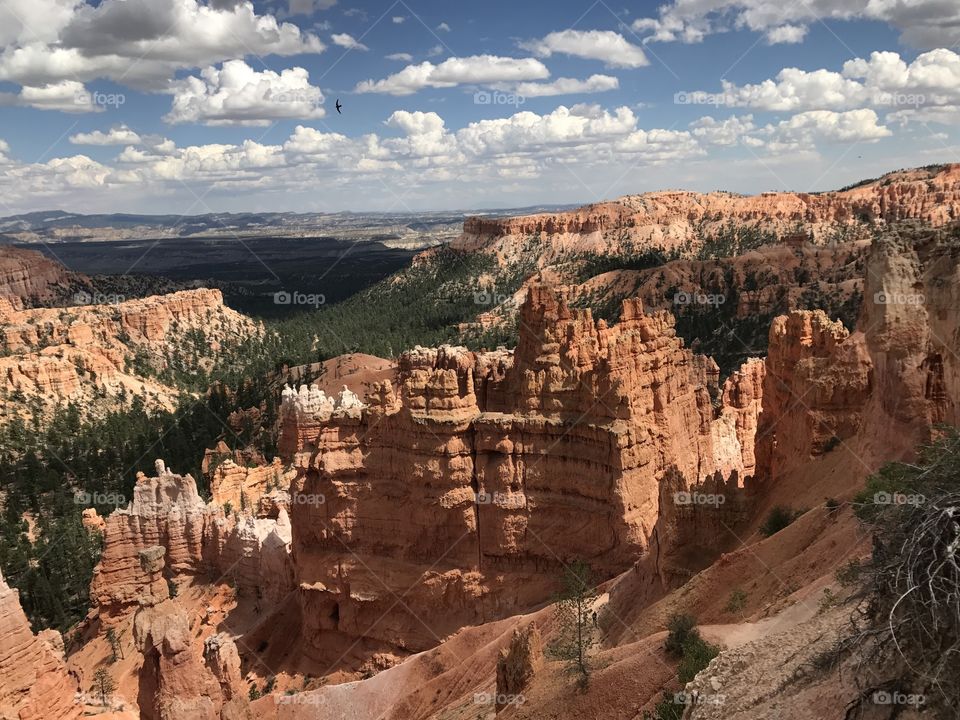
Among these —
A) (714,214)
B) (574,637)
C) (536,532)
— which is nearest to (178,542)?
(536,532)

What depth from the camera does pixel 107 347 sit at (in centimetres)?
9288

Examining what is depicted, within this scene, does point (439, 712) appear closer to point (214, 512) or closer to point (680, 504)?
point (680, 504)

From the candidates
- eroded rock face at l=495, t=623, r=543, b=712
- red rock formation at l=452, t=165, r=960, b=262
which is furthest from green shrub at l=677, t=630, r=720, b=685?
red rock formation at l=452, t=165, r=960, b=262

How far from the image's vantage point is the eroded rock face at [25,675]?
19594 millimetres

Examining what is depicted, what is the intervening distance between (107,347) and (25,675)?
265 feet

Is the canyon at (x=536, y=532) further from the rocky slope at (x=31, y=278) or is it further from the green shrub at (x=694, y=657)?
the rocky slope at (x=31, y=278)

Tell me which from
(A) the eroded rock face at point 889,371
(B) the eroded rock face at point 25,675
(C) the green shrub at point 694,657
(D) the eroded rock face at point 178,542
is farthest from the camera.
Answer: (D) the eroded rock face at point 178,542

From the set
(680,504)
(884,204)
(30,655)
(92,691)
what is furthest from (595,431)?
(884,204)

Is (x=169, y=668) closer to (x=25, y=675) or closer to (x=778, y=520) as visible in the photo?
(x=25, y=675)

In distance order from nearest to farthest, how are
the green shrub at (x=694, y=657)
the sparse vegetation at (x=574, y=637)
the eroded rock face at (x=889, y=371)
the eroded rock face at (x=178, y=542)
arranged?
1. the green shrub at (x=694, y=657)
2. the sparse vegetation at (x=574, y=637)
3. the eroded rock face at (x=889, y=371)
4. the eroded rock face at (x=178, y=542)

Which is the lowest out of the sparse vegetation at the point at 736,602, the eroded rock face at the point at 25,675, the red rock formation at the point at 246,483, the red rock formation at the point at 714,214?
the red rock formation at the point at 246,483

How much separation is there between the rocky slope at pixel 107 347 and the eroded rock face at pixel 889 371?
68.7m

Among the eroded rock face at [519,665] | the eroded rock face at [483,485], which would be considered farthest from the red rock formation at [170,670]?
the eroded rock face at [483,485]

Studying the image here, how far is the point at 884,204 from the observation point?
145 m
